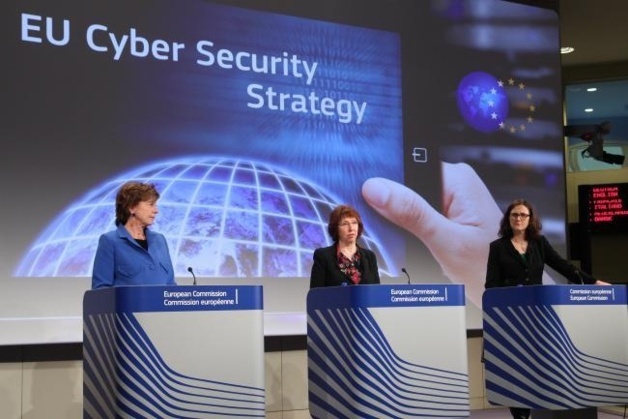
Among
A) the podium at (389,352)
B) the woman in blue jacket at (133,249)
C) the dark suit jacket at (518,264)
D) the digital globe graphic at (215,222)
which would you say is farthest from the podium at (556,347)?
the digital globe graphic at (215,222)

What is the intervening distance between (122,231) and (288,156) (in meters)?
2.25

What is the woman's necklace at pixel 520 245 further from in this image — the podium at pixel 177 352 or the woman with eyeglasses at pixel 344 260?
the podium at pixel 177 352

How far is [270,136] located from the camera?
6.23 m

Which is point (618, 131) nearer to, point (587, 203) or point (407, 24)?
point (587, 203)

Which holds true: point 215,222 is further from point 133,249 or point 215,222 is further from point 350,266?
point 133,249

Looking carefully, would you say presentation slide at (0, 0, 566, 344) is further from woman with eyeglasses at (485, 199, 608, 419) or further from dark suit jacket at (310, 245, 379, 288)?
woman with eyeglasses at (485, 199, 608, 419)

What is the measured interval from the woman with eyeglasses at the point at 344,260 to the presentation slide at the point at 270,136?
4.08 feet

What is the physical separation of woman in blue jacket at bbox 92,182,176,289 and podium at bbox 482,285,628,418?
5.16 ft

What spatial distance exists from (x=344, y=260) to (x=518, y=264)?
99cm

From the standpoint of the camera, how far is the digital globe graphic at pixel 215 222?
5.41 meters

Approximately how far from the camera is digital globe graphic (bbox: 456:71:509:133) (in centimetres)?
728

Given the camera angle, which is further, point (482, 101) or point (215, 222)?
point (482, 101)

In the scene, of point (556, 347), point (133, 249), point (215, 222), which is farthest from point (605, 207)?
point (133, 249)

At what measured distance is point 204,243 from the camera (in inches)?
230
